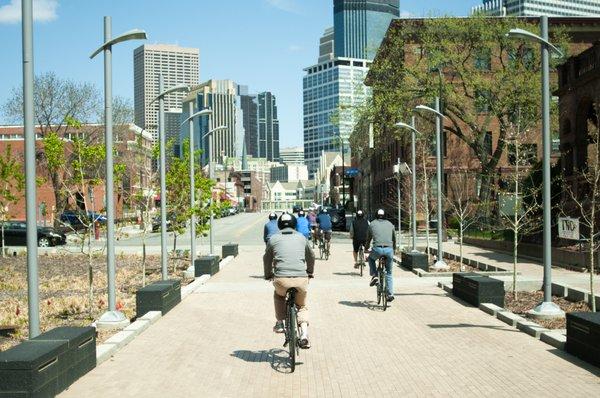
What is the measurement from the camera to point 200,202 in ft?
86.1

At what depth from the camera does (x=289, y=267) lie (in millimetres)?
8930

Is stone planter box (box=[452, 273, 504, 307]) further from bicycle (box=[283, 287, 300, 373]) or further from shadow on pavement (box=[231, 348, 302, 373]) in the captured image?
bicycle (box=[283, 287, 300, 373])

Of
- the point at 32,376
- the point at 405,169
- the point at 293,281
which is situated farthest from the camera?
the point at 405,169

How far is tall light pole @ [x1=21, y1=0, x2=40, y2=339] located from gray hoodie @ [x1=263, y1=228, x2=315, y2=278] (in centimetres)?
284

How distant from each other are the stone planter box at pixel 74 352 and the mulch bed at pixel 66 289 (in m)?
2.28

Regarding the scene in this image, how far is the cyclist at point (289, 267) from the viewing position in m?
8.84

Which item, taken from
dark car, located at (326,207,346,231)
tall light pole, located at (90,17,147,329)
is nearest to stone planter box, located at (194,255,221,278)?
tall light pole, located at (90,17,147,329)

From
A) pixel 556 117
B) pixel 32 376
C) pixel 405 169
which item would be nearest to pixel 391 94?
pixel 405 169

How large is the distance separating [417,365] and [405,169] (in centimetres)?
2871

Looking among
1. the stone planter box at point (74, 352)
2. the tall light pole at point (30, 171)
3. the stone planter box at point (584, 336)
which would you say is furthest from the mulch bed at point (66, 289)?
the stone planter box at point (584, 336)

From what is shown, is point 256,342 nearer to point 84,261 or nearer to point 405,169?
point 84,261

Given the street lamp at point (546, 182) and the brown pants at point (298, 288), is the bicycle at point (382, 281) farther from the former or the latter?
the brown pants at point (298, 288)

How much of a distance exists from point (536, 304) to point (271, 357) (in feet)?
23.0

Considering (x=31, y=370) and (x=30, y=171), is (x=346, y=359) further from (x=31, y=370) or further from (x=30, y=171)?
(x=30, y=171)
